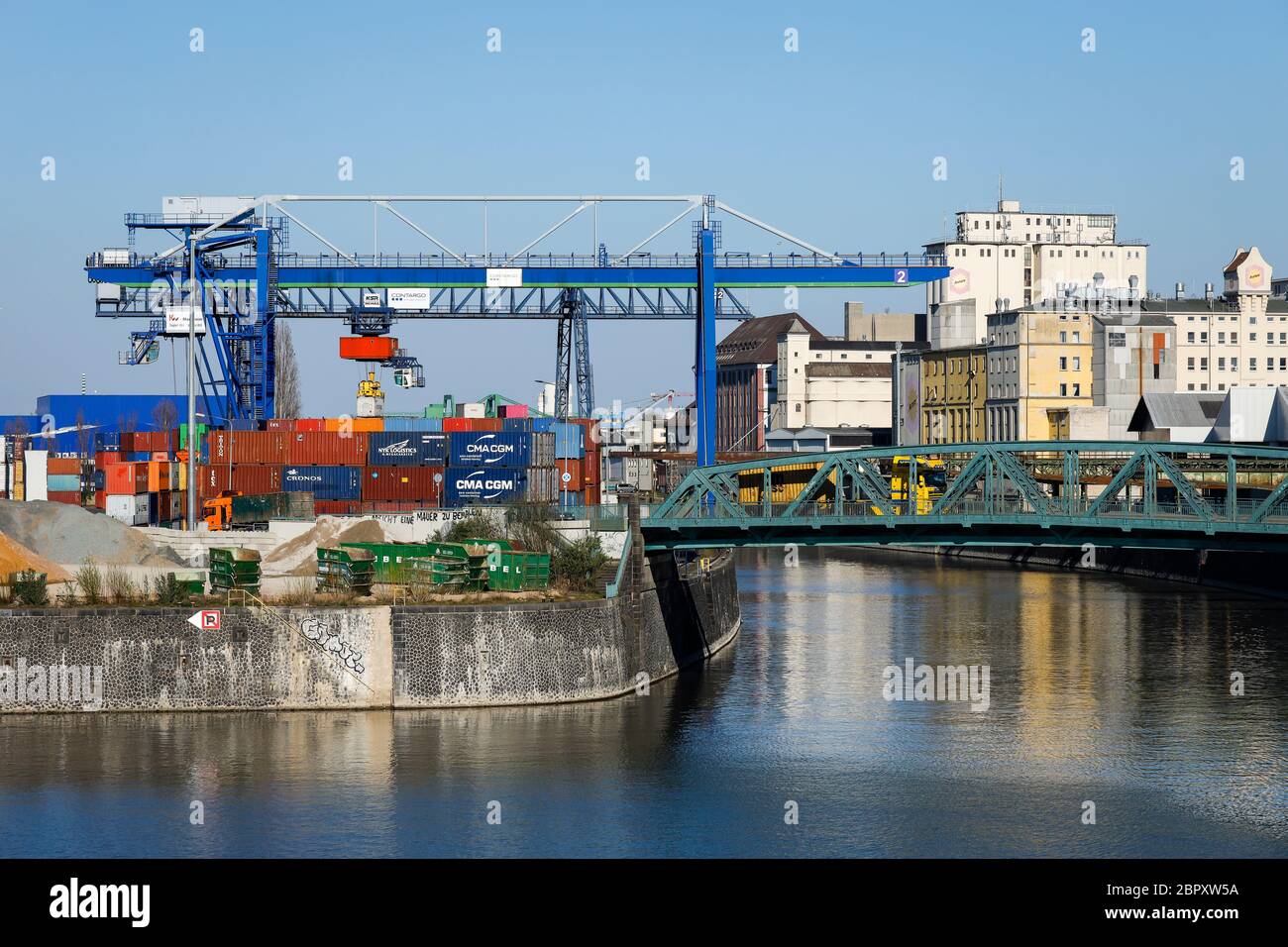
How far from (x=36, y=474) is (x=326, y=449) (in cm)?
1579

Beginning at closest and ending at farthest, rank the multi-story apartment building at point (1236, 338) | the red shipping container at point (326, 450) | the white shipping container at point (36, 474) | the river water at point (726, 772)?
the river water at point (726, 772) < the red shipping container at point (326, 450) < the white shipping container at point (36, 474) < the multi-story apartment building at point (1236, 338)

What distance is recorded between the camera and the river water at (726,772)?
3978cm

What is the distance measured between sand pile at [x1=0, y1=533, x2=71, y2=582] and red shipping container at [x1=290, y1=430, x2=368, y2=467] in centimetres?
2277

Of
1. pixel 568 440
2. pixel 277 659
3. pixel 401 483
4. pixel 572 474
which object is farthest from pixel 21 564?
pixel 568 440

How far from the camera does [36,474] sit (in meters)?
84.8

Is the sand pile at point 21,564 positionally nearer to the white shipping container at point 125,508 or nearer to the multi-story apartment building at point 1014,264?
the white shipping container at point 125,508

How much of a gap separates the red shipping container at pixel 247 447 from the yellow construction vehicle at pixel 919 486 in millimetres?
29048

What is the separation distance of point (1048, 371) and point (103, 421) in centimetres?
8562

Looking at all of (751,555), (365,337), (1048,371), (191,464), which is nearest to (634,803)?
(191,464)

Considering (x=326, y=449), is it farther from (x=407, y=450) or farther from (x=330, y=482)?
(x=407, y=450)

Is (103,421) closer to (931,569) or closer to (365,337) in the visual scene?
(365,337)

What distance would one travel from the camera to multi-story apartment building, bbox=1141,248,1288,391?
481 ft

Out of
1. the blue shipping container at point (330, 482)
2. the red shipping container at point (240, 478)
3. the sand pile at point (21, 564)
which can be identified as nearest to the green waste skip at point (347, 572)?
the sand pile at point (21, 564)

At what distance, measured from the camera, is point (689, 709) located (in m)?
54.7
